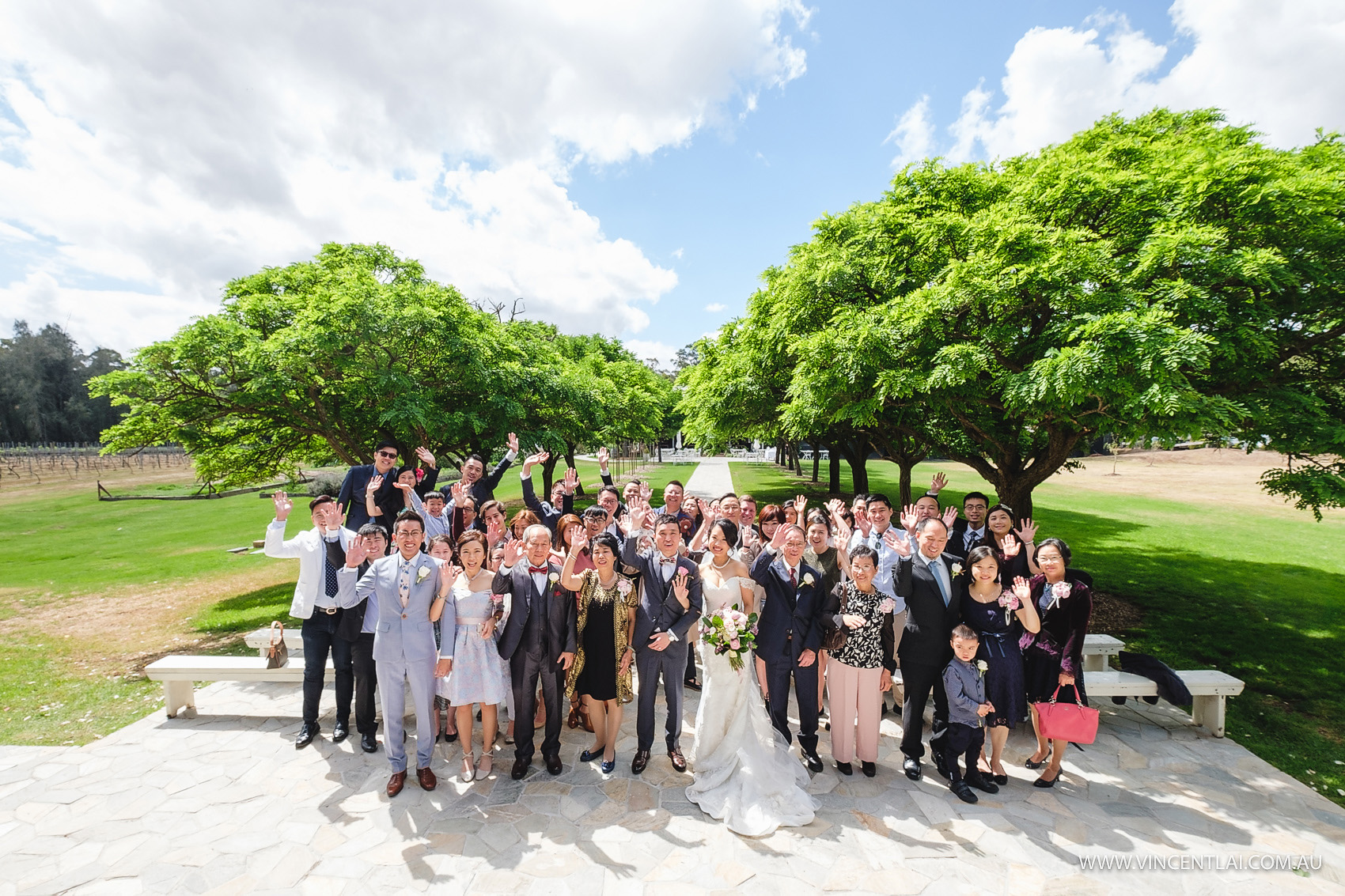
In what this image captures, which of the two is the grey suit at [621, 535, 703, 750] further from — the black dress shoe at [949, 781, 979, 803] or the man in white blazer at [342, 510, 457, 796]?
the black dress shoe at [949, 781, 979, 803]

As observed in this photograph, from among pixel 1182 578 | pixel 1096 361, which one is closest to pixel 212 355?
pixel 1096 361

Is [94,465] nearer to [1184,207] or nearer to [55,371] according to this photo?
[55,371]

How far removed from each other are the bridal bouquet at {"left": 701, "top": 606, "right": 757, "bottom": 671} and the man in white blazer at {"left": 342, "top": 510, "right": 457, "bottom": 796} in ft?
8.12

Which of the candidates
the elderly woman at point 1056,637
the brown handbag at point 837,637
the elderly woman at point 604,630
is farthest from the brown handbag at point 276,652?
the elderly woman at point 1056,637

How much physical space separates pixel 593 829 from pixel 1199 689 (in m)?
6.67

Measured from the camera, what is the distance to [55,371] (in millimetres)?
60906

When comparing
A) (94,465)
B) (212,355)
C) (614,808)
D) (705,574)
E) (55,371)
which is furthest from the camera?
(55,371)

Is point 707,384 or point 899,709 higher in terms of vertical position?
point 707,384

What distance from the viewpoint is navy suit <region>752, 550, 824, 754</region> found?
5.25 metres

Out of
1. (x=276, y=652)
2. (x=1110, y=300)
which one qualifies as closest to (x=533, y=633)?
(x=276, y=652)

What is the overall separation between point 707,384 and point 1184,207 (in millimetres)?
11594

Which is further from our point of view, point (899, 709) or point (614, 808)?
point (899, 709)

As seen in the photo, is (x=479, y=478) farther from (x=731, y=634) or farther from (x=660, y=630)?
(x=731, y=634)

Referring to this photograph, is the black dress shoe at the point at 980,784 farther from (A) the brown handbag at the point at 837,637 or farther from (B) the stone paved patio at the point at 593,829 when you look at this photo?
(A) the brown handbag at the point at 837,637
